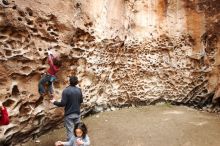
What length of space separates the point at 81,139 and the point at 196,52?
5849mm

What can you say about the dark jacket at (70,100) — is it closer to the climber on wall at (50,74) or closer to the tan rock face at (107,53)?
the climber on wall at (50,74)

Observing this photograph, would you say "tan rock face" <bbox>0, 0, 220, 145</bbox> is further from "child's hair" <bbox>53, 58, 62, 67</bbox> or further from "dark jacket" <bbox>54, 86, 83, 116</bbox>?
"dark jacket" <bbox>54, 86, 83, 116</bbox>

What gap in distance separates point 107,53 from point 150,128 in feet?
7.46

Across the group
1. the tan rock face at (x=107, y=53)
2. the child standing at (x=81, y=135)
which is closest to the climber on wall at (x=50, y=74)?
the tan rock face at (x=107, y=53)

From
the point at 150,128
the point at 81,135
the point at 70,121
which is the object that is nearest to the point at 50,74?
the point at 70,121

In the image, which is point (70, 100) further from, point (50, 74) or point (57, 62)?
point (57, 62)

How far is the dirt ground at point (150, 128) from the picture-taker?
7.92 metres

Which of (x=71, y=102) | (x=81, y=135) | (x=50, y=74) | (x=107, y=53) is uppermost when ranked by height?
(x=107, y=53)

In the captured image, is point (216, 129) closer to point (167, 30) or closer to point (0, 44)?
point (167, 30)

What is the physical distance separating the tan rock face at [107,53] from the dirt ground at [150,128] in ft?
1.28

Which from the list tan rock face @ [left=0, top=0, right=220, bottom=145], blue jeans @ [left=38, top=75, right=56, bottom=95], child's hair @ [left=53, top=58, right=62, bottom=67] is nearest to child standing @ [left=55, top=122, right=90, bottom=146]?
tan rock face @ [left=0, top=0, right=220, bottom=145]

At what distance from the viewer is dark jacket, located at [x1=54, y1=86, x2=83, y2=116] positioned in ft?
22.0

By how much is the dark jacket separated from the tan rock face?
103 cm

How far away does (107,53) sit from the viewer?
9562mm
